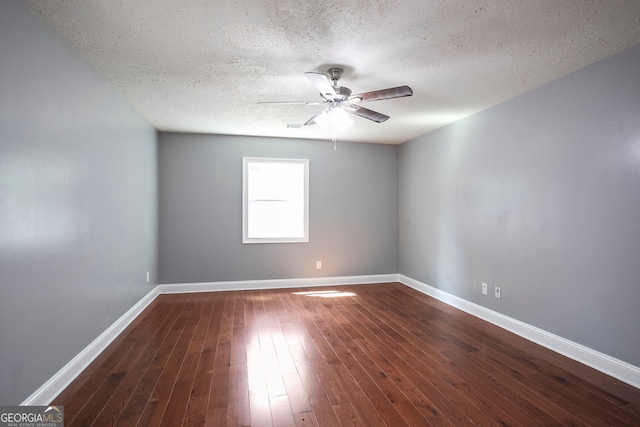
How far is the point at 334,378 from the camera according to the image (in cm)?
239

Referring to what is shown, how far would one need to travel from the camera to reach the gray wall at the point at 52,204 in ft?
5.72

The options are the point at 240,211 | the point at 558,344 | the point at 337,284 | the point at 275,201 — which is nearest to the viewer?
the point at 558,344

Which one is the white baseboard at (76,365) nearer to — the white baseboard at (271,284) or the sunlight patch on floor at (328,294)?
the white baseboard at (271,284)

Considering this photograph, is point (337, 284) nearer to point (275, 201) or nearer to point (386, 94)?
point (275, 201)

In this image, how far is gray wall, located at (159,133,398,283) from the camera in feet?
16.3

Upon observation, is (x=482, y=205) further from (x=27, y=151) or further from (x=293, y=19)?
(x=27, y=151)

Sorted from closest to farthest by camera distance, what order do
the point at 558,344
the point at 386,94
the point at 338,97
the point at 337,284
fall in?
the point at 386,94 < the point at 338,97 < the point at 558,344 < the point at 337,284

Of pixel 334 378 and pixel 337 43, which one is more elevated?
pixel 337 43

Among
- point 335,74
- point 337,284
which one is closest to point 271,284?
point 337,284

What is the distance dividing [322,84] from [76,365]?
270 centimetres

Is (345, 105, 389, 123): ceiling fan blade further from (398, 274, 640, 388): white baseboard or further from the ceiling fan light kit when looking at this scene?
(398, 274, 640, 388): white baseboard

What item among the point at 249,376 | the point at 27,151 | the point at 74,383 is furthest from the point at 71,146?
the point at 249,376

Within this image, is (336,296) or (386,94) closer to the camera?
(386,94)

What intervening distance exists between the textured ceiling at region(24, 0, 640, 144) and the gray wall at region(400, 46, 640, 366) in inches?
10.5
